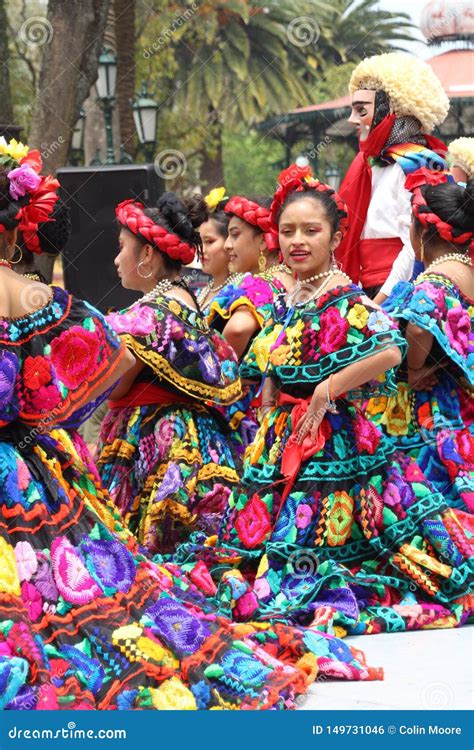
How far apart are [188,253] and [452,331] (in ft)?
4.18

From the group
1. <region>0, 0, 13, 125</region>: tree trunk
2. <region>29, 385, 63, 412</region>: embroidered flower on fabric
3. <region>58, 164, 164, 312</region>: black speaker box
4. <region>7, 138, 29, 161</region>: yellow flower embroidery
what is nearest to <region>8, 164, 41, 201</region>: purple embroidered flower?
<region>7, 138, 29, 161</region>: yellow flower embroidery

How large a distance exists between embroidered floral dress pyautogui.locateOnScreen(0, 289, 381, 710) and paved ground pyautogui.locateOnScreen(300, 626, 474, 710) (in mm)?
91

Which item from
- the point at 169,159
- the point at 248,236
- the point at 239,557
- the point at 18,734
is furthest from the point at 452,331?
the point at 169,159

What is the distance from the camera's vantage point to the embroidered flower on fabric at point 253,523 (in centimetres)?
531

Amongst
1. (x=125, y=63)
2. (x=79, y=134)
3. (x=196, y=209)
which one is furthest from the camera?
(x=125, y=63)

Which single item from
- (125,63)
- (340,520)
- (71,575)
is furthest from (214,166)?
(71,575)

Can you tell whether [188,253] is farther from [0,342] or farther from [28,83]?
[28,83]

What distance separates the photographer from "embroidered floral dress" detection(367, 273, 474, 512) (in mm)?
5771

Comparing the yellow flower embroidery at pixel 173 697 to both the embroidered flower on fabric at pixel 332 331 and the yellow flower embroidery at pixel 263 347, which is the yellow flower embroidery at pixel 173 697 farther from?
the yellow flower embroidery at pixel 263 347

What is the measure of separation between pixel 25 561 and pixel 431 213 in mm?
2761

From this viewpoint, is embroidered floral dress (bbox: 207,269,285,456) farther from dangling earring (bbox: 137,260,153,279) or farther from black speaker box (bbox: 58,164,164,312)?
black speaker box (bbox: 58,164,164,312)

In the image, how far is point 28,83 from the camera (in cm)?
2398

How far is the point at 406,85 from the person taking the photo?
6777 mm

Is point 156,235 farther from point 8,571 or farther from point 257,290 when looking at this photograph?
point 8,571
